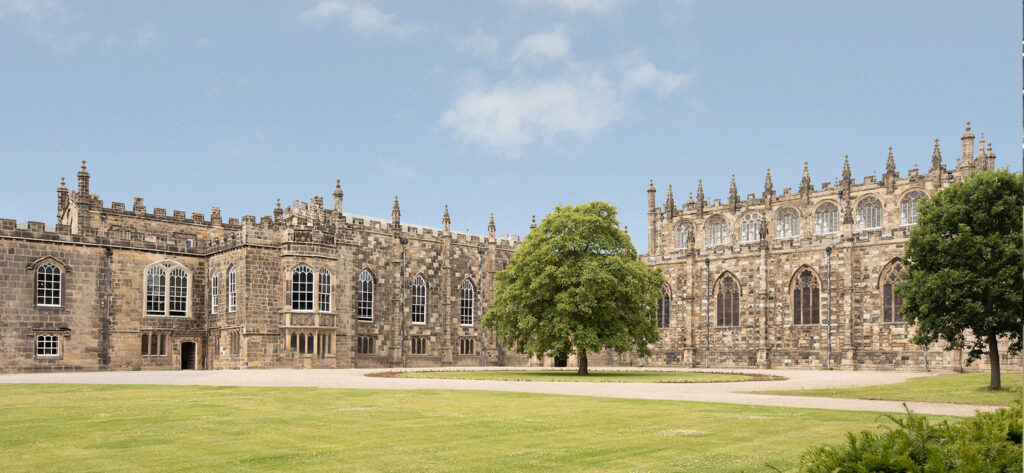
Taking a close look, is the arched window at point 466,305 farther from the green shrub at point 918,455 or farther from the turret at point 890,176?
the green shrub at point 918,455

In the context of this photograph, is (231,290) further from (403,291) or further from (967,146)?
(967,146)

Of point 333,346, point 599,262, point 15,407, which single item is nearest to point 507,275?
point 599,262

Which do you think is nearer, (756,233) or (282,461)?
(282,461)

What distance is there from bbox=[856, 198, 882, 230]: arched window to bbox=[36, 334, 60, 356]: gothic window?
191 ft

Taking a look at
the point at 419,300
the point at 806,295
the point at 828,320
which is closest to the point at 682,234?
the point at 806,295

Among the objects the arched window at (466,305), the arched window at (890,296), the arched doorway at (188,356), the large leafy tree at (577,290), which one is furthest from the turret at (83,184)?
the arched window at (890,296)

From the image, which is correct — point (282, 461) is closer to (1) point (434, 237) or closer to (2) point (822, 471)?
(2) point (822, 471)

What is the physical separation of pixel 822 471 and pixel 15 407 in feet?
64.5

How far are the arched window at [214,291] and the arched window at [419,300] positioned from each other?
1456cm

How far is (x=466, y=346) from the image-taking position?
209ft

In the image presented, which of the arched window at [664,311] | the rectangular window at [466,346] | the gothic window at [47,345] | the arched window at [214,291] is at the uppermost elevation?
the arched window at [214,291]

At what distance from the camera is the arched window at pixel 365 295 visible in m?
57.3

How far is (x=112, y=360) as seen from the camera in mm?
47375

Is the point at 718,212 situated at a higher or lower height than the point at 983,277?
higher
